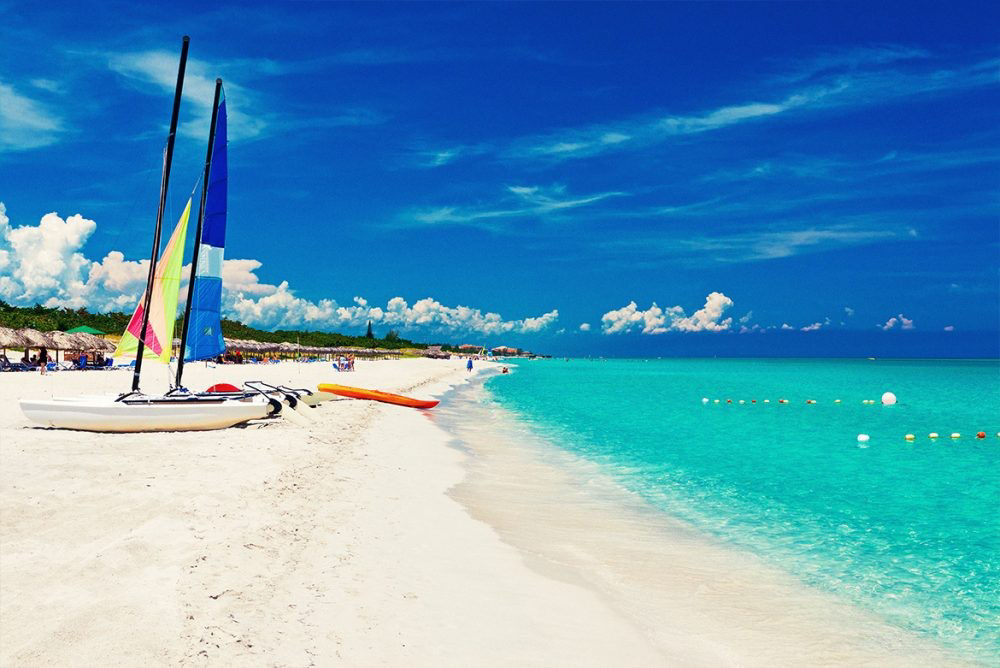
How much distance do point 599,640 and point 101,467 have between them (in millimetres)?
8920

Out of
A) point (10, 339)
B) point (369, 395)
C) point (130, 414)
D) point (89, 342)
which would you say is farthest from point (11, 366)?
point (130, 414)

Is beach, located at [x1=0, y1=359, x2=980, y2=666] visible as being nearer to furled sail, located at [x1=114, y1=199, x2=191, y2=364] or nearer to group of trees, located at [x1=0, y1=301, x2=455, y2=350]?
furled sail, located at [x1=114, y1=199, x2=191, y2=364]

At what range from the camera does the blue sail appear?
64.8 feet

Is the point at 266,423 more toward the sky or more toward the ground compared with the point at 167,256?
more toward the ground

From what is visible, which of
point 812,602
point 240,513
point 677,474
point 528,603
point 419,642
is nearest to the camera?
point 419,642

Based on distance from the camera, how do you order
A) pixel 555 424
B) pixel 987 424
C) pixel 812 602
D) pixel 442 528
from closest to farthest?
pixel 812 602 → pixel 442 528 → pixel 555 424 → pixel 987 424

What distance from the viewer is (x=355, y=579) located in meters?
7.30

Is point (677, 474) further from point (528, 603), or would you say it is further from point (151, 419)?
point (151, 419)

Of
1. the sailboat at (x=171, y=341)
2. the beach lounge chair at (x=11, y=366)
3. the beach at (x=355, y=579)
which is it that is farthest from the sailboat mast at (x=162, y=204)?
the beach lounge chair at (x=11, y=366)

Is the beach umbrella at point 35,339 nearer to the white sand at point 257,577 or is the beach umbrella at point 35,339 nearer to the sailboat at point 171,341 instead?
the sailboat at point 171,341

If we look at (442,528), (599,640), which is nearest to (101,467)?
(442,528)

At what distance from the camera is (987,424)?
34.1 metres

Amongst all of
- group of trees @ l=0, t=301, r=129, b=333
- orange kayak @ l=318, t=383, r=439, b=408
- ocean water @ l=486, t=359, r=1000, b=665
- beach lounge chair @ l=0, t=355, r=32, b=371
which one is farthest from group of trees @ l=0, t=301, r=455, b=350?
ocean water @ l=486, t=359, r=1000, b=665

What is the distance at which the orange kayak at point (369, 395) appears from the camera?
3053 cm
